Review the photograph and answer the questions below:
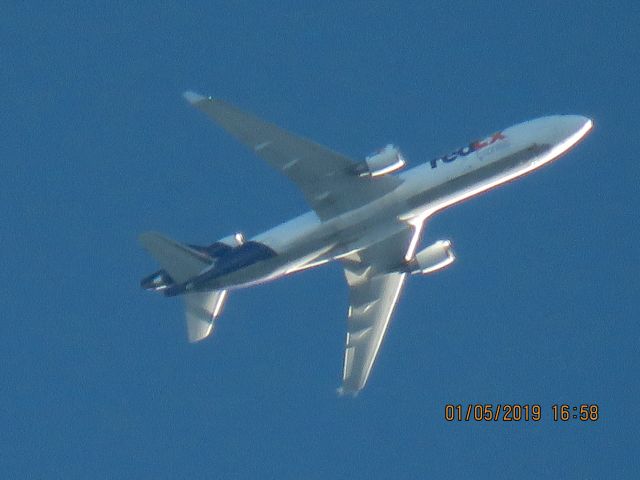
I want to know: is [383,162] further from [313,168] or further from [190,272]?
[190,272]

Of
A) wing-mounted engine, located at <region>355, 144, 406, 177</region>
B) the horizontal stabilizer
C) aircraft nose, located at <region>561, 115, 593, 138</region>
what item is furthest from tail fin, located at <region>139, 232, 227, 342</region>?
aircraft nose, located at <region>561, 115, 593, 138</region>

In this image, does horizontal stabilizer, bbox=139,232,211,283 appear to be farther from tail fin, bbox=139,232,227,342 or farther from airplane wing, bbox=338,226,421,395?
airplane wing, bbox=338,226,421,395

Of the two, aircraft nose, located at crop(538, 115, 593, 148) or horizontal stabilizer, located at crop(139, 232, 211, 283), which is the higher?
aircraft nose, located at crop(538, 115, 593, 148)

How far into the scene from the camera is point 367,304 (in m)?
98.2

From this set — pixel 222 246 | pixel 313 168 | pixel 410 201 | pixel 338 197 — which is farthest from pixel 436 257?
pixel 222 246

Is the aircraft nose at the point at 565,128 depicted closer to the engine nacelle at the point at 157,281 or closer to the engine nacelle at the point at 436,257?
the engine nacelle at the point at 436,257

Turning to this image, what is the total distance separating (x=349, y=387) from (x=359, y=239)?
12385 mm

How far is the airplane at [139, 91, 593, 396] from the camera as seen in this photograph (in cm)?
8912

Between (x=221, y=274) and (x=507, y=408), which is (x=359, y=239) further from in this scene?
(x=507, y=408)

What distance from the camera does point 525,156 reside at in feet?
298

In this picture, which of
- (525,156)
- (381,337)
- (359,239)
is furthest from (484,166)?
(381,337)

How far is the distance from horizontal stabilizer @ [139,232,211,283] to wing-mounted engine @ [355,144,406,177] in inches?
423

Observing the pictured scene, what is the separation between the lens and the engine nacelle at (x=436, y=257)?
93938 mm

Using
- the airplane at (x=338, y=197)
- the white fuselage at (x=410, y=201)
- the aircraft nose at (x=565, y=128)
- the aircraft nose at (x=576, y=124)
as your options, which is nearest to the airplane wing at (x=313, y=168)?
the airplane at (x=338, y=197)
